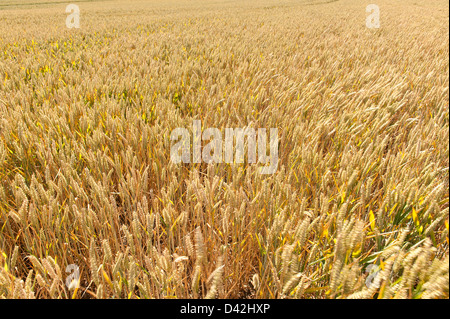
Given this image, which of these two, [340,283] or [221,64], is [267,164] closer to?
[340,283]

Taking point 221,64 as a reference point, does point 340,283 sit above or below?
below

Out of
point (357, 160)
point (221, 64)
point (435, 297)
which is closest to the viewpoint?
point (435, 297)

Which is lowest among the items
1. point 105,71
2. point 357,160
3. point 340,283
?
point 340,283

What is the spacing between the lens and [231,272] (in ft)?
2.58

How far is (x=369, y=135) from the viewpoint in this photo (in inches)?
51.3

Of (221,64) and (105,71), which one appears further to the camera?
(221,64)

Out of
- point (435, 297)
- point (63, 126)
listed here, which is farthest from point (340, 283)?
point (63, 126)
